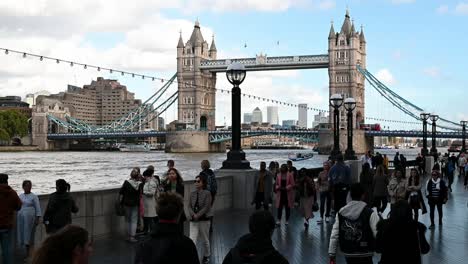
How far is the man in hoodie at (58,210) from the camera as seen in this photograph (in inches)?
303

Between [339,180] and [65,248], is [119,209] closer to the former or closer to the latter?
[339,180]

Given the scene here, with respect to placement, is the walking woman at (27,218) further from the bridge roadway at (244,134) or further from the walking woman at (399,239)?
the bridge roadway at (244,134)

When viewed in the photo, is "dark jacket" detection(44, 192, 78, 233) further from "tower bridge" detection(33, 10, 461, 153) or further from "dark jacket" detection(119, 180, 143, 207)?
"tower bridge" detection(33, 10, 461, 153)

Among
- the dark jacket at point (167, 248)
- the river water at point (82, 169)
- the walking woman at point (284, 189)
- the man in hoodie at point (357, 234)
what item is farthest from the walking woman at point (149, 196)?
the dark jacket at point (167, 248)

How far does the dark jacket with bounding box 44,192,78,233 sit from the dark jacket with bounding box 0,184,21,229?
21.2 inches

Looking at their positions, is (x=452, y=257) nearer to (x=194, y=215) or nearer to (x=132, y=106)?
(x=194, y=215)

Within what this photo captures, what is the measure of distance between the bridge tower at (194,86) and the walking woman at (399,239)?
105956 millimetres

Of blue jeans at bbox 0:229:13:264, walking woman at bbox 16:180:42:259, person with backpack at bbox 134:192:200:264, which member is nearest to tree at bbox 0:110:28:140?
walking woman at bbox 16:180:42:259

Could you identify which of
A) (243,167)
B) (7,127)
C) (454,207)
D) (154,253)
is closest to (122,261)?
(154,253)

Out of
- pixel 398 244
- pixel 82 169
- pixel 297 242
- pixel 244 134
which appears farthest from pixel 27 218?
pixel 244 134

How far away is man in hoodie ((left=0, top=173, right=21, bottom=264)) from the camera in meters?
7.17

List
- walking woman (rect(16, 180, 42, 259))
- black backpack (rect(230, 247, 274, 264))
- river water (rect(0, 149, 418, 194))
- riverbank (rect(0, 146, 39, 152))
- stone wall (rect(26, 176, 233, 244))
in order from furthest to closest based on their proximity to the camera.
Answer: riverbank (rect(0, 146, 39, 152)) < river water (rect(0, 149, 418, 194)) < stone wall (rect(26, 176, 233, 244)) < walking woman (rect(16, 180, 42, 259)) < black backpack (rect(230, 247, 274, 264))

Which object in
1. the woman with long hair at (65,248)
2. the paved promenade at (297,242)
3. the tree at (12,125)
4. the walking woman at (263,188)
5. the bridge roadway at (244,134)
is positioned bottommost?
the paved promenade at (297,242)

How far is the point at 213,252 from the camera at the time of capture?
28.5 ft
